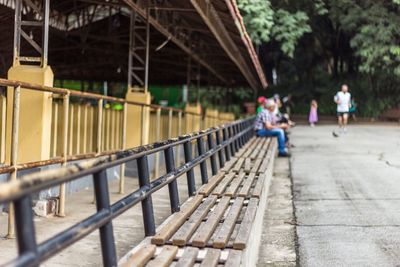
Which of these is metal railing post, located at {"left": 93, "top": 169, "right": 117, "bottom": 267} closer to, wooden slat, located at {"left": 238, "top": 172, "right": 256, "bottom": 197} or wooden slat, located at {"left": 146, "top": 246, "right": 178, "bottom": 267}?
wooden slat, located at {"left": 146, "top": 246, "right": 178, "bottom": 267}

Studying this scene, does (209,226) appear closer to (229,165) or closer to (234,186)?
(234,186)

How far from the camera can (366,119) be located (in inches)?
1357

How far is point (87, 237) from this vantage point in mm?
5621

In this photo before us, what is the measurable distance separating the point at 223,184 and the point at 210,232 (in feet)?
8.20

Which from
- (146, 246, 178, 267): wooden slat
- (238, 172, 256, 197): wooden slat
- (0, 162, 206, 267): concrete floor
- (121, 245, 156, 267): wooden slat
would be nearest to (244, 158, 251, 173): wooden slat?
(238, 172, 256, 197): wooden slat

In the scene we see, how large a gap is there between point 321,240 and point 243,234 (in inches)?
72.6

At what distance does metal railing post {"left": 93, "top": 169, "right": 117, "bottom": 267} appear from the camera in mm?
3113

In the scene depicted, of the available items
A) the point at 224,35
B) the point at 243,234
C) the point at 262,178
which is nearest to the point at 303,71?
the point at 224,35

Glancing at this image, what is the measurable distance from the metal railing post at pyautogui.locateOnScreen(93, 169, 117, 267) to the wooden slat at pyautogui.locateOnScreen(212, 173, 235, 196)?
10.3 feet

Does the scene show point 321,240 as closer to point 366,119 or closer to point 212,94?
point 366,119

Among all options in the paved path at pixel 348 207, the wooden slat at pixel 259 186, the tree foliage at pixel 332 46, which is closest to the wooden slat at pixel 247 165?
the wooden slat at pixel 259 186

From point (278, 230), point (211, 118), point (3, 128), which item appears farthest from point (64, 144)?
point (211, 118)

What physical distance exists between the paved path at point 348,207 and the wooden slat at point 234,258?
141 cm

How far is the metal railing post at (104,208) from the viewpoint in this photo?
3.11 m
